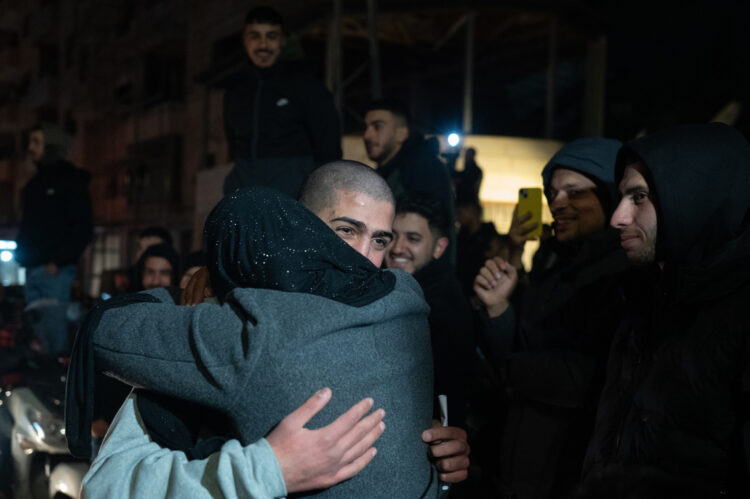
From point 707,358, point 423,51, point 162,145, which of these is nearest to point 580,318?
point 707,358

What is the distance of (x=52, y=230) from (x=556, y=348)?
4.84 metres

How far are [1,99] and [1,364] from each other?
40011 millimetres

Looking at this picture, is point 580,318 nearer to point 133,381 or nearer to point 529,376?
point 529,376

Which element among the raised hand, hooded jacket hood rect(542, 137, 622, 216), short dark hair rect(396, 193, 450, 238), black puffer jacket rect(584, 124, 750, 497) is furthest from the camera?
short dark hair rect(396, 193, 450, 238)

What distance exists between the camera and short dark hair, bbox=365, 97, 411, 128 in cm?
499

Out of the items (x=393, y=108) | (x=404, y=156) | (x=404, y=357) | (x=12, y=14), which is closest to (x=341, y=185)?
(x=404, y=357)

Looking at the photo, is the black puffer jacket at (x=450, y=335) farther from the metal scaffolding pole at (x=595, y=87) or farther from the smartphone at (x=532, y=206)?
the metal scaffolding pole at (x=595, y=87)

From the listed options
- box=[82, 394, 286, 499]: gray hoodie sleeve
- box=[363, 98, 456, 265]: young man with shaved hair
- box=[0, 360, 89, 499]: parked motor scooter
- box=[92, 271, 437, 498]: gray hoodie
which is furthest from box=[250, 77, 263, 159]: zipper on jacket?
box=[82, 394, 286, 499]: gray hoodie sleeve

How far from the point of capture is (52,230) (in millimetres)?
6363

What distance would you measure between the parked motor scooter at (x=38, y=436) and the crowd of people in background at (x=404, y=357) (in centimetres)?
232

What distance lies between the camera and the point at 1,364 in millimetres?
4820

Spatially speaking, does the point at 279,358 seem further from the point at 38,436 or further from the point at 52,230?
the point at 52,230

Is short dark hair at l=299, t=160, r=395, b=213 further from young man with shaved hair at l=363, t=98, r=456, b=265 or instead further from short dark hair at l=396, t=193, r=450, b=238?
young man with shaved hair at l=363, t=98, r=456, b=265

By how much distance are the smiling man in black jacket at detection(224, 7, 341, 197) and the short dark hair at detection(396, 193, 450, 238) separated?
53 centimetres
